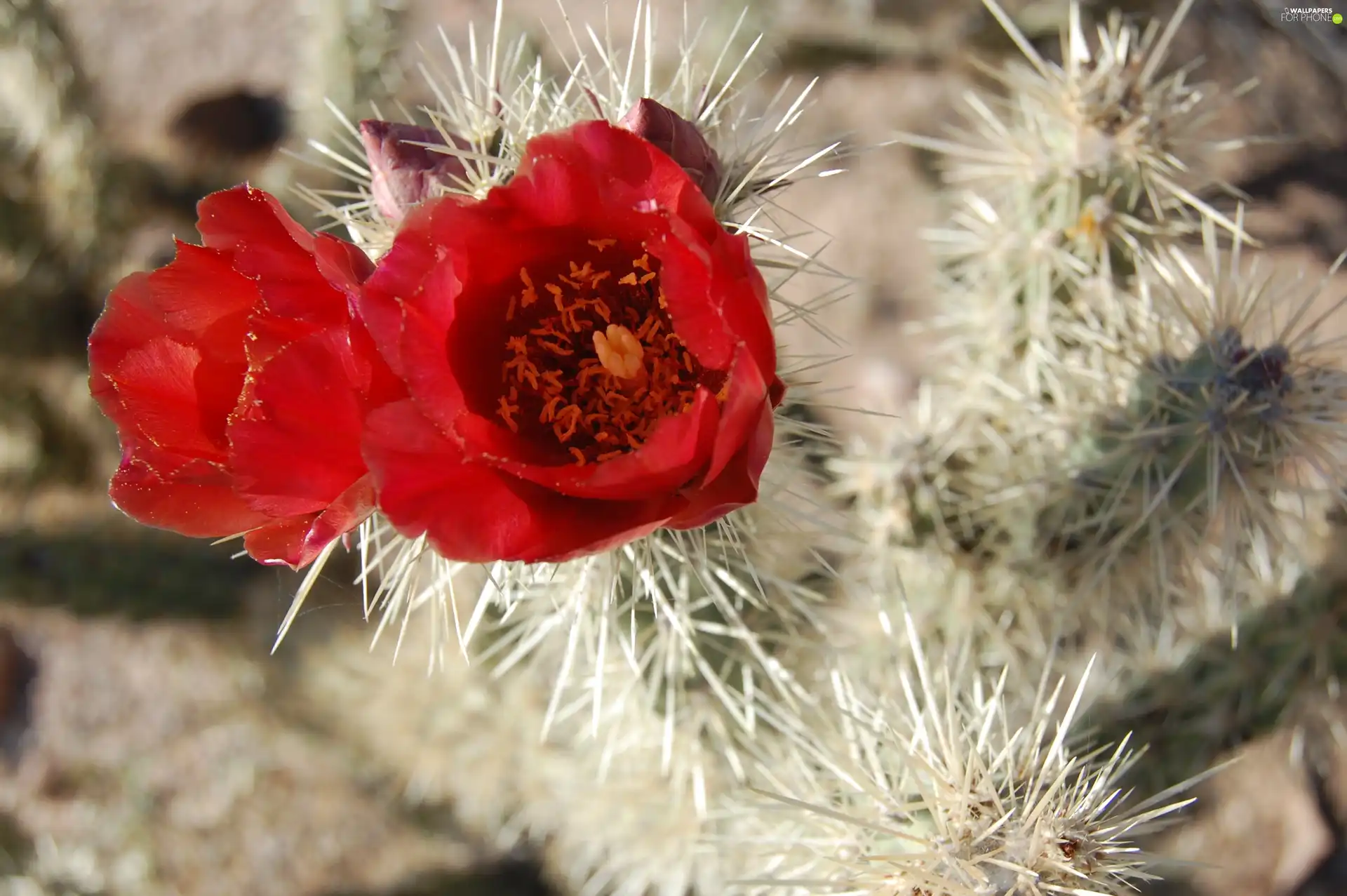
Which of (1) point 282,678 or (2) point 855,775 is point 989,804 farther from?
(1) point 282,678

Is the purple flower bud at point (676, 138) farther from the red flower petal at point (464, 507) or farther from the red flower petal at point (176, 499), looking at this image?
the red flower petal at point (176, 499)

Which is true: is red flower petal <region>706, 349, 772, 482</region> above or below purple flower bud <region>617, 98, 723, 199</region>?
below

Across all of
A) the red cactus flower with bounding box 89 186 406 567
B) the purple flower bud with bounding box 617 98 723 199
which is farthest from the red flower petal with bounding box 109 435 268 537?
the purple flower bud with bounding box 617 98 723 199

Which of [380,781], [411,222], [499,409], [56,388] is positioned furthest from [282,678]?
[411,222]

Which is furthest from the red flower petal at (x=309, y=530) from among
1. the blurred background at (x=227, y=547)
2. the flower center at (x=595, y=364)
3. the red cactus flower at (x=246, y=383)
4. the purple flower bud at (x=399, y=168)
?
the blurred background at (x=227, y=547)

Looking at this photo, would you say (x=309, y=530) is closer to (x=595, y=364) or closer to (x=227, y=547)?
(x=595, y=364)

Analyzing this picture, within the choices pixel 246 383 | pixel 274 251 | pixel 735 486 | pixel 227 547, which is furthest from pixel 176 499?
pixel 227 547

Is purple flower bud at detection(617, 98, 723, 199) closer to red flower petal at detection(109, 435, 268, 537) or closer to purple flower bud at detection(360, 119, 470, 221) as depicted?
purple flower bud at detection(360, 119, 470, 221)
